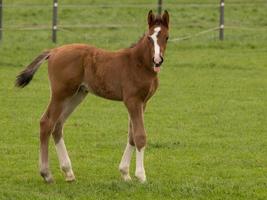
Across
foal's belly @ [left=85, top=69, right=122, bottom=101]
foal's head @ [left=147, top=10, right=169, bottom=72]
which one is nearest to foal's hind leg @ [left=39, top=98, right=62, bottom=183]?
foal's belly @ [left=85, top=69, right=122, bottom=101]

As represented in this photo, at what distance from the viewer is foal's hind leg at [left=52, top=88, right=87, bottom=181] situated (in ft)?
32.9

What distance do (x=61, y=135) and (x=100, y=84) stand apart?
2.74ft

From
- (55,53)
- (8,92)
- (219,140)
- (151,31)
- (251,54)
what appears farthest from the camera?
(251,54)

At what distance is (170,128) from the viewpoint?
14.2 metres

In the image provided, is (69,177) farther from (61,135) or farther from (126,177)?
(126,177)

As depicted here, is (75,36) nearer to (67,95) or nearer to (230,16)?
(230,16)

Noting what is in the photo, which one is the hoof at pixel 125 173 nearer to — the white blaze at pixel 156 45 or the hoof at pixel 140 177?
the hoof at pixel 140 177

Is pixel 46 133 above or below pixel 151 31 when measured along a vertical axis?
below

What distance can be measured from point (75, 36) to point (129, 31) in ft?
8.45

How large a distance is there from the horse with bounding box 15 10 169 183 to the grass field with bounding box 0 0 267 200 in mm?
368

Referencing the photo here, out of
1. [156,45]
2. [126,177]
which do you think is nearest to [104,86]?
[156,45]

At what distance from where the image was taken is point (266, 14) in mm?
33062

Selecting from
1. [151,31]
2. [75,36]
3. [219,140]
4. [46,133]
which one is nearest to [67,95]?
[46,133]

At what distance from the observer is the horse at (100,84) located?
9.59 meters
